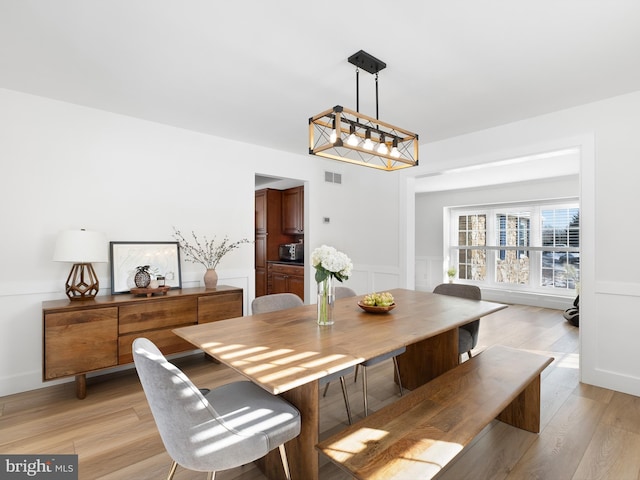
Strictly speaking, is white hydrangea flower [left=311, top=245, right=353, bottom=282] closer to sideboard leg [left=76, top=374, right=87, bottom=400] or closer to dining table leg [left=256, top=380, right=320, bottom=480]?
dining table leg [left=256, top=380, right=320, bottom=480]

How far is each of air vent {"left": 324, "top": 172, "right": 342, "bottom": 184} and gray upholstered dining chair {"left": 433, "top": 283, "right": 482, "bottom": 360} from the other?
95.9 inches

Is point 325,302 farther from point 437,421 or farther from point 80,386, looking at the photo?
point 80,386

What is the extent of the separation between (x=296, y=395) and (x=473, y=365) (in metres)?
1.33

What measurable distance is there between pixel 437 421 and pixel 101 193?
3360mm

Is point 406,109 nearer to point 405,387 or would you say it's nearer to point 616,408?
point 405,387

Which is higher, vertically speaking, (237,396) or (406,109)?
(406,109)

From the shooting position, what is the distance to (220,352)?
60.3 inches

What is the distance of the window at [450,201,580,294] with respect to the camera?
243 inches

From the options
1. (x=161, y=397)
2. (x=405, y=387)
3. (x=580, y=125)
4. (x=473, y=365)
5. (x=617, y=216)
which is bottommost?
(x=405, y=387)

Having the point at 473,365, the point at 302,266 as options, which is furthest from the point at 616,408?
the point at 302,266

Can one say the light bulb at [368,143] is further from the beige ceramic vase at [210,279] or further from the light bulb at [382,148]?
the beige ceramic vase at [210,279]

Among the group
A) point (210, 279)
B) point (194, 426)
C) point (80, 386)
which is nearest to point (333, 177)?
point (210, 279)

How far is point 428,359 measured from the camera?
9.27ft

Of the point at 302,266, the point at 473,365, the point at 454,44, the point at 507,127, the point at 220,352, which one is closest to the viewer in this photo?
the point at 220,352
